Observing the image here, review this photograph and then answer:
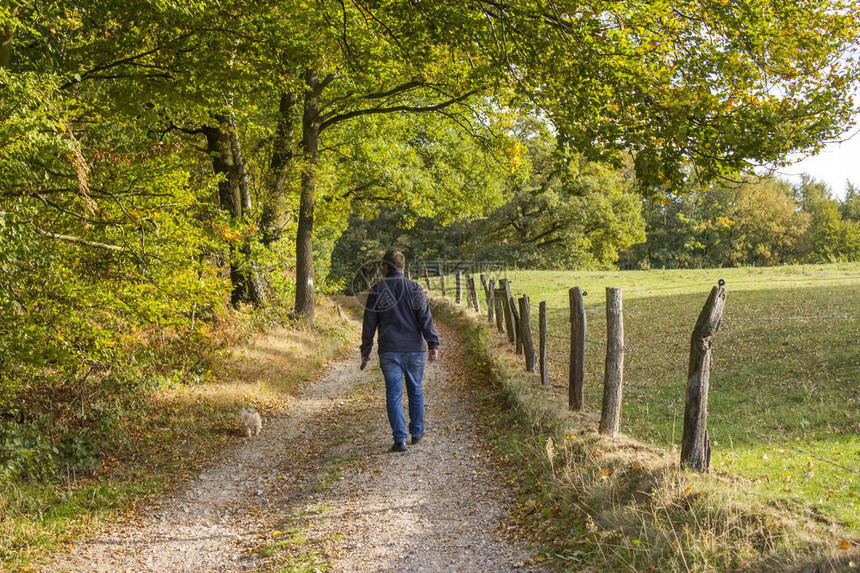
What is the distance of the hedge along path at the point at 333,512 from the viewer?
17.2ft

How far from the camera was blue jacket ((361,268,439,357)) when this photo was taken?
7.64m

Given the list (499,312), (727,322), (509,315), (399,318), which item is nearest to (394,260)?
(399,318)

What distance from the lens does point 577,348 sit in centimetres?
791

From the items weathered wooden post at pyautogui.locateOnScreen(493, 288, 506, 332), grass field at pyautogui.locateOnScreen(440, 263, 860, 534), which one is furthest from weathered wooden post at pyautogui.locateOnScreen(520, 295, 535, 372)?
weathered wooden post at pyautogui.locateOnScreen(493, 288, 506, 332)

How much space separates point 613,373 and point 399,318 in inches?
100

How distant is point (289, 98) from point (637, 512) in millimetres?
15424

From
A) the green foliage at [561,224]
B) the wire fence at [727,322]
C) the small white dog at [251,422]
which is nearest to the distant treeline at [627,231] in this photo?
the green foliage at [561,224]

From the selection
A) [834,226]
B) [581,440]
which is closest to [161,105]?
[581,440]

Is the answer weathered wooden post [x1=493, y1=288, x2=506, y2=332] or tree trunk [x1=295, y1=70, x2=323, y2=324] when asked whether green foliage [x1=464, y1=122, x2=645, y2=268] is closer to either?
tree trunk [x1=295, y1=70, x2=323, y2=324]

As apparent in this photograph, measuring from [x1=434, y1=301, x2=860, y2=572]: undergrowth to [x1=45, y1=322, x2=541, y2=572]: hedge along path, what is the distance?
373 mm

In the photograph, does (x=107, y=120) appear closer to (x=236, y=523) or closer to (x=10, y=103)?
(x=10, y=103)

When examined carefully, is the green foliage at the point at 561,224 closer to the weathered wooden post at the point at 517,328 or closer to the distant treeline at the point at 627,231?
the distant treeline at the point at 627,231

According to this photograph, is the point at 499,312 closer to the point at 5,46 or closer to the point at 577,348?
the point at 577,348

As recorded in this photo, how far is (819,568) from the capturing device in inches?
132
